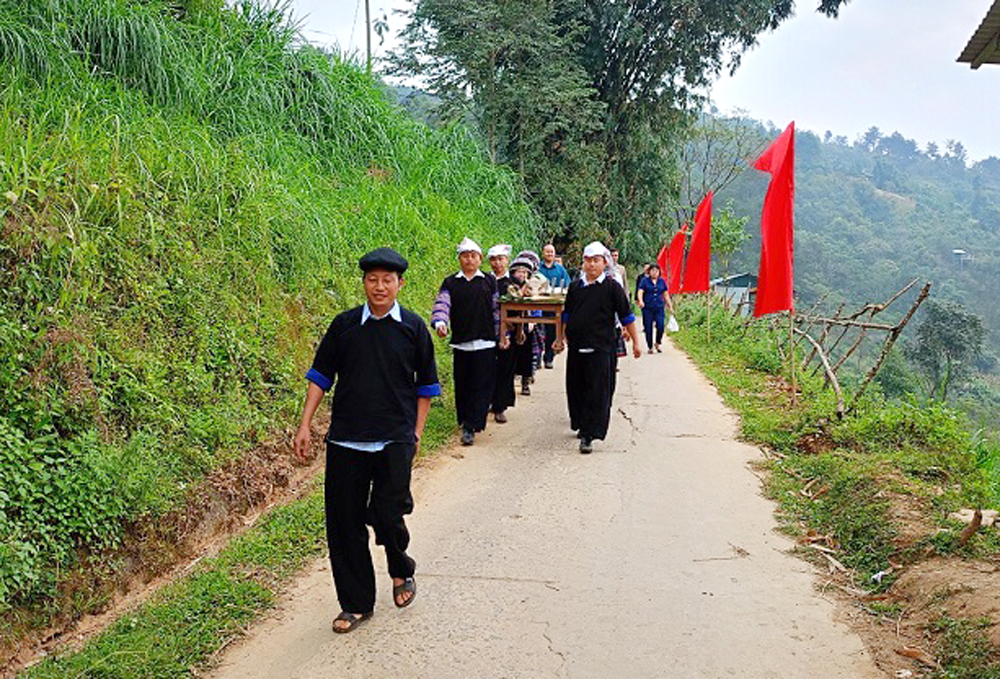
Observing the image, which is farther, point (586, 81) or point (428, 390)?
point (586, 81)

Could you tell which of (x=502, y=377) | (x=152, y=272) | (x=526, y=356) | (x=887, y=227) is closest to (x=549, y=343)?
(x=526, y=356)

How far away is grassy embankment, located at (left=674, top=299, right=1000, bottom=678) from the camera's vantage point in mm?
4473

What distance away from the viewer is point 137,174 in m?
6.10

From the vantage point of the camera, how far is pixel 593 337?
7.50m

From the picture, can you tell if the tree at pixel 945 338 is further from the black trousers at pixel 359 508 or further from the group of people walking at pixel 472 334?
the black trousers at pixel 359 508

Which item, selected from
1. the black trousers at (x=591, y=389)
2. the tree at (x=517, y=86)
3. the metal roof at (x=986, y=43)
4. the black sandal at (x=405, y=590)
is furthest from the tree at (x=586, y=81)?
the black sandal at (x=405, y=590)

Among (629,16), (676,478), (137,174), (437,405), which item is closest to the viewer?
(137,174)

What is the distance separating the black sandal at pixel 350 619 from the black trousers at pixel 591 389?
3.70 m

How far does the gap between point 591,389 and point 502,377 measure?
1.38 m

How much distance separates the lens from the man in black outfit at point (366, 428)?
3.94 meters

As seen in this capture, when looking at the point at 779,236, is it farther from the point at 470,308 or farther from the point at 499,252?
the point at 470,308

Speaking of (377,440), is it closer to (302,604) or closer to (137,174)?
(302,604)

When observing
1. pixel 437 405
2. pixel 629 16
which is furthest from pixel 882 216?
pixel 437 405

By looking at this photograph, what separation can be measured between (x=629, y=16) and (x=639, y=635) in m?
20.1
